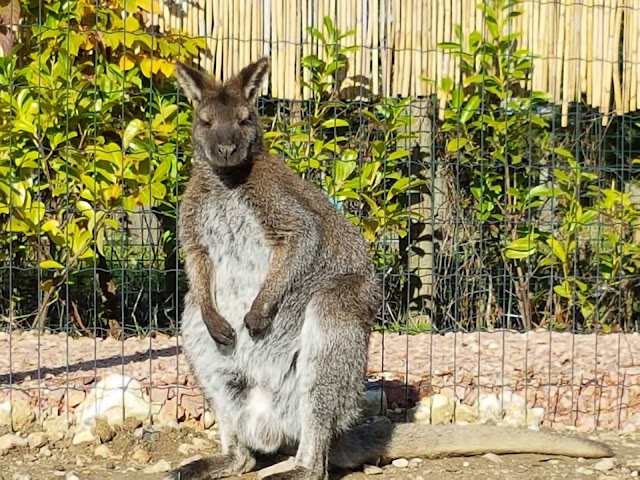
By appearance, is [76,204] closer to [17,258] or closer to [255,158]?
[17,258]

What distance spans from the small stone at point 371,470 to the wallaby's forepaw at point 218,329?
954 millimetres

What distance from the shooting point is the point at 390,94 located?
8016 mm

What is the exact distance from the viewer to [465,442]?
5.97 meters

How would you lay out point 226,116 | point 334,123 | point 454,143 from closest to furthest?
1. point 226,116
2. point 334,123
3. point 454,143

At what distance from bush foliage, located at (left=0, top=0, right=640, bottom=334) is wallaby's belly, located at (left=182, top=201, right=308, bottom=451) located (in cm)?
126

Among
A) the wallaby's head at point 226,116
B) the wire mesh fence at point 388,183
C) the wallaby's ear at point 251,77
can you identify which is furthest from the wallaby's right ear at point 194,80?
the wire mesh fence at point 388,183

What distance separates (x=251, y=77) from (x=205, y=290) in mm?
1077

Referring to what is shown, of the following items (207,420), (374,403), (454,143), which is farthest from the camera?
(454,143)

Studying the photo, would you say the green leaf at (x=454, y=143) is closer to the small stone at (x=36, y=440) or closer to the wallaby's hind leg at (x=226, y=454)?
the wallaby's hind leg at (x=226, y=454)

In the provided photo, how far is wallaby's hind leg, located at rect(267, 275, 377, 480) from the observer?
17.7ft

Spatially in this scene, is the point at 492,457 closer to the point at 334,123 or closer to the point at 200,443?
the point at 200,443

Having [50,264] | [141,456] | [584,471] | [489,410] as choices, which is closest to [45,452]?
[141,456]

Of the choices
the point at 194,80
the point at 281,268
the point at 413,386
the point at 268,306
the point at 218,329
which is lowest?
the point at 413,386

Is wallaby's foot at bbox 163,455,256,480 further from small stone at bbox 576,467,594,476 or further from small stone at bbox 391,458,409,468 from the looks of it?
small stone at bbox 576,467,594,476
